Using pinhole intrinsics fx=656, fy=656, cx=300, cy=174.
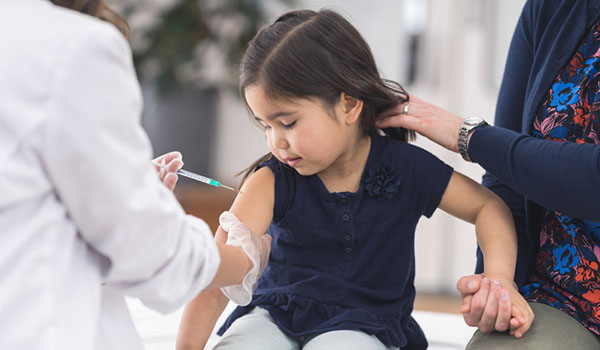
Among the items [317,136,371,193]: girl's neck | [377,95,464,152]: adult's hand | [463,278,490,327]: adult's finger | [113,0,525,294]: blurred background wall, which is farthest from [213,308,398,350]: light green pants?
[113,0,525,294]: blurred background wall

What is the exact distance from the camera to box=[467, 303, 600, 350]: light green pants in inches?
43.8

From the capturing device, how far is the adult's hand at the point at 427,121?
1244 millimetres

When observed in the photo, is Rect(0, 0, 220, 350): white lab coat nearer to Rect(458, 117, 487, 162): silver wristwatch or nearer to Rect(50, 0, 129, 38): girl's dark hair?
Rect(50, 0, 129, 38): girl's dark hair

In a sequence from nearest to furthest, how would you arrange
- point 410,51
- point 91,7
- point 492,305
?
point 91,7 → point 492,305 → point 410,51

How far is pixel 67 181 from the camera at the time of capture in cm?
71

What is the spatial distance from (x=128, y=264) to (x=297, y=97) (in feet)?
1.79

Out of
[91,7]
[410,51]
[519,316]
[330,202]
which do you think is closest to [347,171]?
[330,202]

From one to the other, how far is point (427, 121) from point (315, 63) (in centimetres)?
25

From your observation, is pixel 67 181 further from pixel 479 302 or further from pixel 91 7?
pixel 479 302

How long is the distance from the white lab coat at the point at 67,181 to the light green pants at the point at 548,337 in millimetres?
636

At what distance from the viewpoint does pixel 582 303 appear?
118 centimetres

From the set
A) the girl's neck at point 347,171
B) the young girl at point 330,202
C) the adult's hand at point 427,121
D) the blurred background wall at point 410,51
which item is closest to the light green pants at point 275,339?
the young girl at point 330,202

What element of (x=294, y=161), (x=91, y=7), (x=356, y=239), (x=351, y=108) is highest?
(x=91, y=7)

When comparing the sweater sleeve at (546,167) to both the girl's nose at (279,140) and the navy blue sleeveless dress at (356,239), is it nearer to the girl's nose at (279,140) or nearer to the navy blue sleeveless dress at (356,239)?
the navy blue sleeveless dress at (356,239)
